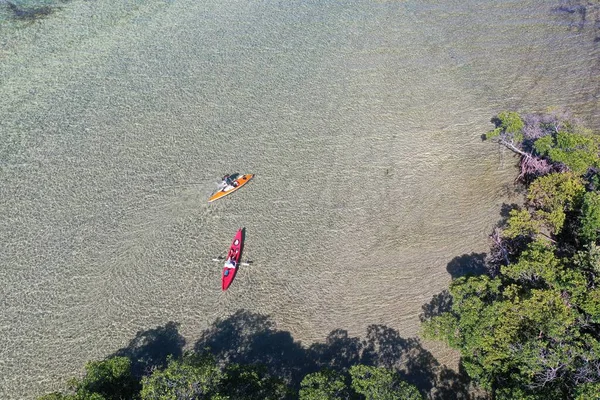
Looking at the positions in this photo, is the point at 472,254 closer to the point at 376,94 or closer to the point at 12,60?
the point at 376,94

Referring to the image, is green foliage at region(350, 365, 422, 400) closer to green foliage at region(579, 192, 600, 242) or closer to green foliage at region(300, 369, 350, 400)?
green foliage at region(300, 369, 350, 400)

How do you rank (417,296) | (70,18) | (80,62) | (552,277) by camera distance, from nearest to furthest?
(552,277) → (417,296) → (80,62) → (70,18)

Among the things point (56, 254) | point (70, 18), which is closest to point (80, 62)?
point (70, 18)

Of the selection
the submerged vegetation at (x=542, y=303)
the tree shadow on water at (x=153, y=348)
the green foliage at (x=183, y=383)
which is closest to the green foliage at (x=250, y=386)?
the green foliage at (x=183, y=383)

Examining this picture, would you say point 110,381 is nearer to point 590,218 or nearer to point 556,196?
point 590,218

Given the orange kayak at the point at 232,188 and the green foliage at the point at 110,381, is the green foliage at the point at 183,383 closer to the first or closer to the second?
the green foliage at the point at 110,381

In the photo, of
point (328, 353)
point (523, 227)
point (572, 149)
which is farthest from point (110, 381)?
point (572, 149)
